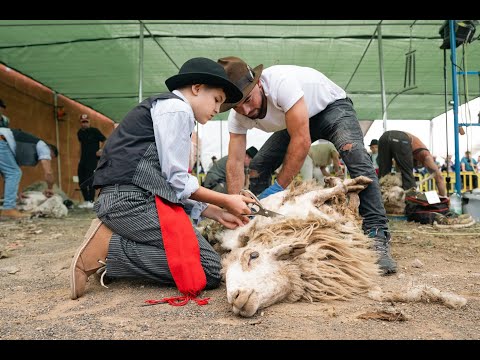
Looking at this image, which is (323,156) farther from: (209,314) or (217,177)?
(209,314)

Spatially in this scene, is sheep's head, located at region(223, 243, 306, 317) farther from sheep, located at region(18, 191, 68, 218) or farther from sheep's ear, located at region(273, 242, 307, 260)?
sheep, located at region(18, 191, 68, 218)

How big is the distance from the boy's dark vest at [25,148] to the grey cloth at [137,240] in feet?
18.1

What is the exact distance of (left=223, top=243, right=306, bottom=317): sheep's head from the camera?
1.70 metres

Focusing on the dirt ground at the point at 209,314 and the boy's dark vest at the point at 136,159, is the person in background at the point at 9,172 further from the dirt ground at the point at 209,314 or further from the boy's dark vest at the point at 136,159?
the boy's dark vest at the point at 136,159

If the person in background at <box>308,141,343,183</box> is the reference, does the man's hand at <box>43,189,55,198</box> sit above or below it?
below

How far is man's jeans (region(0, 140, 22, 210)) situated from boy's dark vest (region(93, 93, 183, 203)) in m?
4.99

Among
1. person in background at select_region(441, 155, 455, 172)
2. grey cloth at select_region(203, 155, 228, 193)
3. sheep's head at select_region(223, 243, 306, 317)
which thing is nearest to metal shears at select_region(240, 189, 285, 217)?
sheep's head at select_region(223, 243, 306, 317)

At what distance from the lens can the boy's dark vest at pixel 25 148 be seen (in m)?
6.87

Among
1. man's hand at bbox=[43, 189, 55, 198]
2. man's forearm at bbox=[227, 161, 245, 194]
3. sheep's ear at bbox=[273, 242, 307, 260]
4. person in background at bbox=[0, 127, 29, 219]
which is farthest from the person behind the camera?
man's hand at bbox=[43, 189, 55, 198]

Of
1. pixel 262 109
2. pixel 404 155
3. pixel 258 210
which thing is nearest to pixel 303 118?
pixel 262 109

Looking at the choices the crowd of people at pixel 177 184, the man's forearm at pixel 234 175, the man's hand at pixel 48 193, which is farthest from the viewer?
the man's hand at pixel 48 193

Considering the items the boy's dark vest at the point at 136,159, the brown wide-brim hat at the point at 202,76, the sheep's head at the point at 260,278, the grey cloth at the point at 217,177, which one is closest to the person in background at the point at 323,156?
the grey cloth at the point at 217,177

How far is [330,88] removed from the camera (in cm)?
312

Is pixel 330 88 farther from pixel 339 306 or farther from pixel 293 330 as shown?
pixel 293 330
